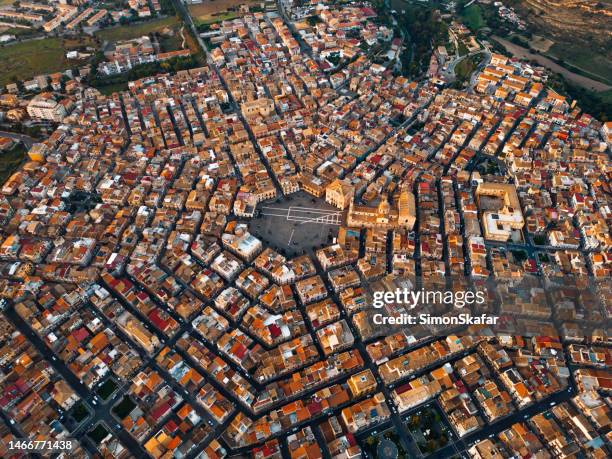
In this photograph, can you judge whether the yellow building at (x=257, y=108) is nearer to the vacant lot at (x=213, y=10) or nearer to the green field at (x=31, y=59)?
the vacant lot at (x=213, y=10)

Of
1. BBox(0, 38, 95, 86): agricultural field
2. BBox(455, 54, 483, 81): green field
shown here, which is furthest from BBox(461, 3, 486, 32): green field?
BBox(0, 38, 95, 86): agricultural field

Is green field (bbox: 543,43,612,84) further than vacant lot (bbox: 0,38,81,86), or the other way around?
green field (bbox: 543,43,612,84)

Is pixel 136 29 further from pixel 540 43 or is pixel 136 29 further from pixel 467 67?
pixel 540 43

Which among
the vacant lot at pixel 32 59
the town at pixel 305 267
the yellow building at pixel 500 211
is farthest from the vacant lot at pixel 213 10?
the yellow building at pixel 500 211

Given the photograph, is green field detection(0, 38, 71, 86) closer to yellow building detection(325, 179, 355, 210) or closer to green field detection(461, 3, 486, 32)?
yellow building detection(325, 179, 355, 210)

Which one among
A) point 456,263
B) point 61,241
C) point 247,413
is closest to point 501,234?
point 456,263

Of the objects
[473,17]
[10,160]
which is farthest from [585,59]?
[10,160]

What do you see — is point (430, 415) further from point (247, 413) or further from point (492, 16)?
→ point (492, 16)
